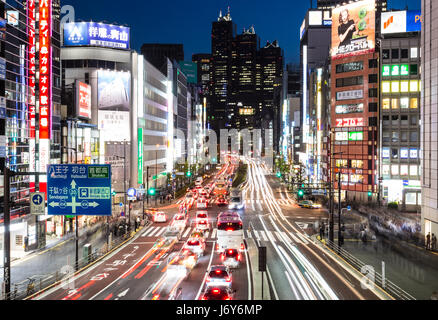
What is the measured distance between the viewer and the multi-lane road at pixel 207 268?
22.1 m

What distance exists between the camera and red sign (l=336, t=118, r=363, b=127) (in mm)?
74119

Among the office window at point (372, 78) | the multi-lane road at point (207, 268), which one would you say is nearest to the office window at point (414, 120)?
the office window at point (372, 78)

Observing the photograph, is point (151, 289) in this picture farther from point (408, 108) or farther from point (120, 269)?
point (408, 108)

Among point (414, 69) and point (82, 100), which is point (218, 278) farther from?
point (414, 69)

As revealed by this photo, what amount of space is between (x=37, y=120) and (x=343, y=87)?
55.8 m

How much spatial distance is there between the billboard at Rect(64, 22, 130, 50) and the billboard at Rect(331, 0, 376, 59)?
132ft

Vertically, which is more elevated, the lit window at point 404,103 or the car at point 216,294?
the lit window at point 404,103

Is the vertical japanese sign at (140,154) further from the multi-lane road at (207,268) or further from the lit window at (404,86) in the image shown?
the lit window at (404,86)

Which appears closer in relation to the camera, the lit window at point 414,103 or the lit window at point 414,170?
the lit window at point 414,103

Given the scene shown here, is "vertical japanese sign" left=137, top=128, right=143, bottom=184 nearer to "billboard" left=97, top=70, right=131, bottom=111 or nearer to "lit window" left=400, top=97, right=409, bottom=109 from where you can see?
"billboard" left=97, top=70, right=131, bottom=111

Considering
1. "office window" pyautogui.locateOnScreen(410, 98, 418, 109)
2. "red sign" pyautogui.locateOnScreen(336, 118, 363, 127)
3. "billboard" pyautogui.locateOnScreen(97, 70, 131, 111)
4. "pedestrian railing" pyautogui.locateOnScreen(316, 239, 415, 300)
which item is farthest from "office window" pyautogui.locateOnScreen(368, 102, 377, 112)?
"pedestrian railing" pyautogui.locateOnScreen(316, 239, 415, 300)

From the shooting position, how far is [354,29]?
75.1m

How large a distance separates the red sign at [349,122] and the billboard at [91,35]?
42.1 m
